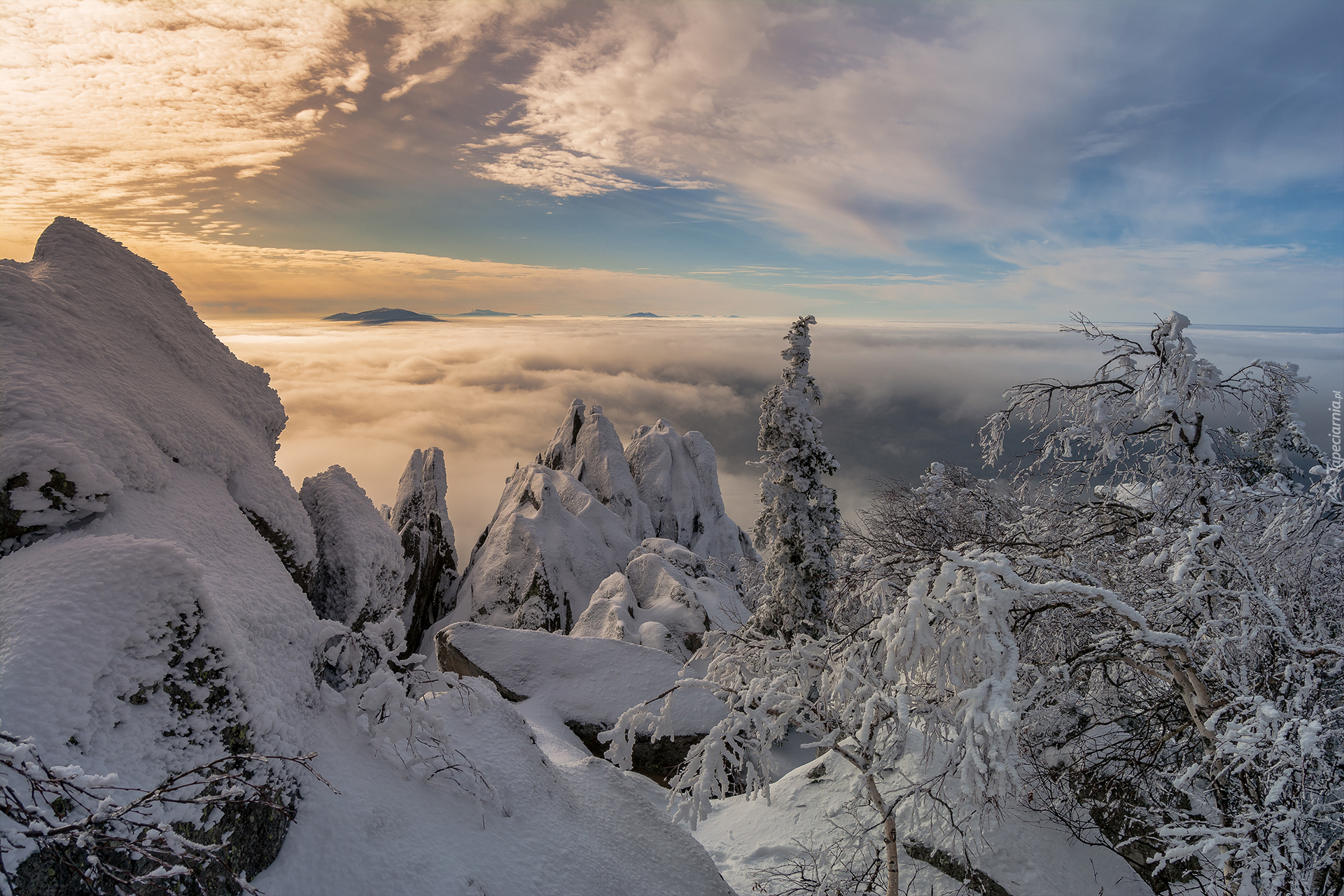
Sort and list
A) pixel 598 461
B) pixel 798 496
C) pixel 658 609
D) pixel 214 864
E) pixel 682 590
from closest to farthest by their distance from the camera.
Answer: pixel 214 864 < pixel 798 496 < pixel 658 609 < pixel 682 590 < pixel 598 461

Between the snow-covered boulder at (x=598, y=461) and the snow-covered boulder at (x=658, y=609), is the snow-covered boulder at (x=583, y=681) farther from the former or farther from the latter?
the snow-covered boulder at (x=598, y=461)

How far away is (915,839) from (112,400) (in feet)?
39.0

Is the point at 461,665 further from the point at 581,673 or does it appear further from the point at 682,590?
the point at 682,590

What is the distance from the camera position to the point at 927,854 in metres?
8.07

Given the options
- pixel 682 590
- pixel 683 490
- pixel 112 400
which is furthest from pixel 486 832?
pixel 683 490

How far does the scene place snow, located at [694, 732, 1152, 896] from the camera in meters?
7.22

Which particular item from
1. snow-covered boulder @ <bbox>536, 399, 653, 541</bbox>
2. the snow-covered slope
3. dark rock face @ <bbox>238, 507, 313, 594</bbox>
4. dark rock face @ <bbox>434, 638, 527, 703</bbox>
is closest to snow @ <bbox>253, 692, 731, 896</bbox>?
the snow-covered slope

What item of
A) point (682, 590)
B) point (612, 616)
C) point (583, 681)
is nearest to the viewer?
point (583, 681)

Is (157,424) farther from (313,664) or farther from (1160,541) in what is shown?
(1160,541)

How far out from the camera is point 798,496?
17328 millimetres

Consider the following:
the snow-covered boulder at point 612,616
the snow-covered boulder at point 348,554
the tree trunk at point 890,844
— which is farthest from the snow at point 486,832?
the snow-covered boulder at point 612,616

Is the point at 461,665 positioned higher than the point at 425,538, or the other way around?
the point at 461,665

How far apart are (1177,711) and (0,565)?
12.0 metres

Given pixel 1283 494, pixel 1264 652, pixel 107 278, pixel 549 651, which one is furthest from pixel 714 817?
pixel 107 278
